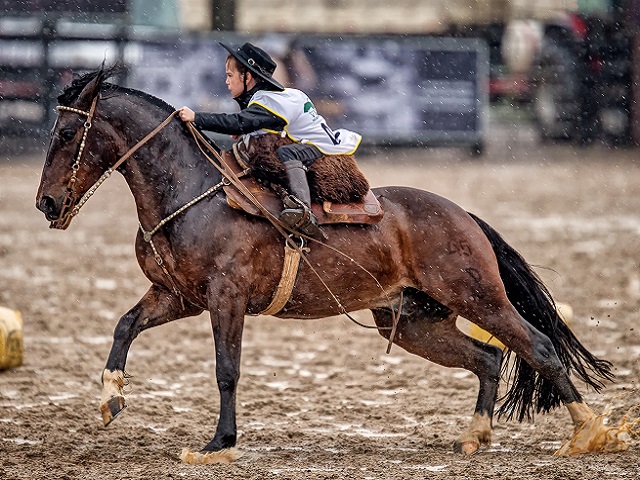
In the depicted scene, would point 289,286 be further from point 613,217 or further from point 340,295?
point 613,217

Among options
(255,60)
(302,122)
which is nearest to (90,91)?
(255,60)

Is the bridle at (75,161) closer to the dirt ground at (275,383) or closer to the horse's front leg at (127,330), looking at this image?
the horse's front leg at (127,330)

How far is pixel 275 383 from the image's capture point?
736 cm

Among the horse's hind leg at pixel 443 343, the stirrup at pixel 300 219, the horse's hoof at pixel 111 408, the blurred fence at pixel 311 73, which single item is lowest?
the horse's hoof at pixel 111 408

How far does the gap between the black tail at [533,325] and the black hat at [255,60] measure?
1.41 metres

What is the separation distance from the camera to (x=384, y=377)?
24.7ft

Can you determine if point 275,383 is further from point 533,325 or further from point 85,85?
point 85,85

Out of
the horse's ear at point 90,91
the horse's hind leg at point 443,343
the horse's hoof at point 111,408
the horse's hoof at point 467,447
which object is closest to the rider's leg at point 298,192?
the horse's hind leg at point 443,343

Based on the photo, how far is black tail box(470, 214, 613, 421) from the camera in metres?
5.95

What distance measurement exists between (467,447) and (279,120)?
199 centimetres

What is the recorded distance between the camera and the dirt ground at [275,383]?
17.9 feet

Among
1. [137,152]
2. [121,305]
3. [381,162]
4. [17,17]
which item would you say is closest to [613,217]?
[381,162]

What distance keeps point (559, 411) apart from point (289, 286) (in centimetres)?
207

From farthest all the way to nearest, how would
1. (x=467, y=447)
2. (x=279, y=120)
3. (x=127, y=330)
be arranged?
(x=467, y=447) < (x=127, y=330) < (x=279, y=120)
